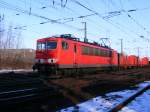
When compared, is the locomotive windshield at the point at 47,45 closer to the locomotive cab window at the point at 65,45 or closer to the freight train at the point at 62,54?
the freight train at the point at 62,54

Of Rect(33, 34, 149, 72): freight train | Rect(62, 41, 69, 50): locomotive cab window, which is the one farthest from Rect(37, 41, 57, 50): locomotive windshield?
Rect(62, 41, 69, 50): locomotive cab window

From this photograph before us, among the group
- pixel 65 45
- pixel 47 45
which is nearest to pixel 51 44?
pixel 47 45

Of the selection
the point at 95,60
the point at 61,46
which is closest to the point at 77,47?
the point at 61,46

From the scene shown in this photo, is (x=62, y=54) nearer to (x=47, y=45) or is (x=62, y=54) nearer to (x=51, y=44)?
(x=51, y=44)

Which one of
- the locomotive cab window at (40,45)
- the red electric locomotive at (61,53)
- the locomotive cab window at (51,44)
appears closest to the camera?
the red electric locomotive at (61,53)

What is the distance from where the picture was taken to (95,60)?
93.0ft

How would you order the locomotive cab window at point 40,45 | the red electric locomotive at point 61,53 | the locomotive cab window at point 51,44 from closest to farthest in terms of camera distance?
1. the red electric locomotive at point 61,53
2. the locomotive cab window at point 51,44
3. the locomotive cab window at point 40,45

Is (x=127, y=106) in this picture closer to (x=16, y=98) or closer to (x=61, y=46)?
(x=16, y=98)

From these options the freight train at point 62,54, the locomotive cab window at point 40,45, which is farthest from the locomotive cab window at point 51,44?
the locomotive cab window at point 40,45

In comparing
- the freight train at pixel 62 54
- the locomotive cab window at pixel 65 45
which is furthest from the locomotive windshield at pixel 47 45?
the locomotive cab window at pixel 65 45

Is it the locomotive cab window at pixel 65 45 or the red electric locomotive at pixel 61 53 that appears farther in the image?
the locomotive cab window at pixel 65 45

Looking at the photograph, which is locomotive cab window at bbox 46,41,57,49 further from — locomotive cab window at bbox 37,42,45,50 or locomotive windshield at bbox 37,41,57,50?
locomotive cab window at bbox 37,42,45,50

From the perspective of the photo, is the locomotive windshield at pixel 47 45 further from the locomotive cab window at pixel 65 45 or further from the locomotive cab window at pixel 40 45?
the locomotive cab window at pixel 65 45

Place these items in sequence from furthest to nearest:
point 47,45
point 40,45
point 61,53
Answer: point 40,45 < point 47,45 < point 61,53
